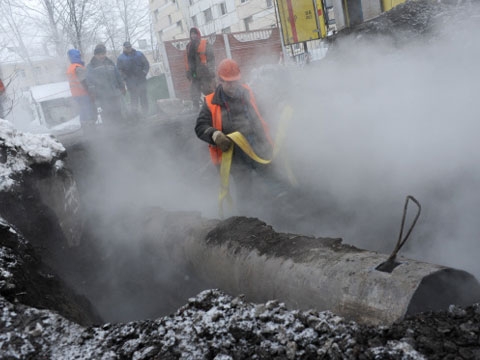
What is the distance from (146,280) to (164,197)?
2.86m

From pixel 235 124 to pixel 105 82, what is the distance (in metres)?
4.95

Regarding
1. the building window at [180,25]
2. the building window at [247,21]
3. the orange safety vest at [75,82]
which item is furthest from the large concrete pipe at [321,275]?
the building window at [180,25]

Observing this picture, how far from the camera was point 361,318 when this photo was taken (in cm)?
224

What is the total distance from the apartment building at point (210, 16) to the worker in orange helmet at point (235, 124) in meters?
20.9

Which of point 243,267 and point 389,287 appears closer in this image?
point 389,287

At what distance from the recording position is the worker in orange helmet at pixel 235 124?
465 centimetres

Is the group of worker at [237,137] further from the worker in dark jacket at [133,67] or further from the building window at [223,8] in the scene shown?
the building window at [223,8]

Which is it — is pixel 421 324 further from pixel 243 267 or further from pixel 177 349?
pixel 243 267

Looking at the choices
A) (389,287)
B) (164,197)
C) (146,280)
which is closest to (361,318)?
(389,287)

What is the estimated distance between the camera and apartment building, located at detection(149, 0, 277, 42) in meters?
28.3

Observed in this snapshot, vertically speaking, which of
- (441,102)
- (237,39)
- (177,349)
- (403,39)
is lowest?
(177,349)

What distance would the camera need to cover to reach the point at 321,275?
2.52 metres

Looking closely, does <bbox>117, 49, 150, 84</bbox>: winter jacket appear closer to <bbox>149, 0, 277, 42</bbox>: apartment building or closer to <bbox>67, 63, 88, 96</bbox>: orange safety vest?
<bbox>67, 63, 88, 96</bbox>: orange safety vest

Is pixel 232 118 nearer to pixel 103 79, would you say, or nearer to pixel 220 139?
pixel 220 139
